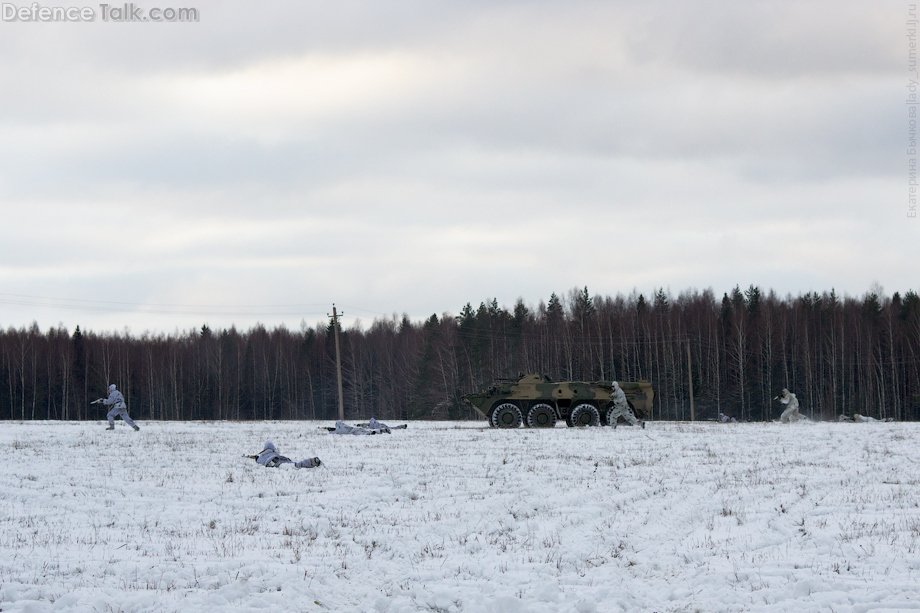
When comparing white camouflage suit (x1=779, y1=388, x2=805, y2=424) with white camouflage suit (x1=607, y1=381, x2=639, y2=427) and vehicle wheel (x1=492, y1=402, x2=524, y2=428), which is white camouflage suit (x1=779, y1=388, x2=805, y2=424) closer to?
white camouflage suit (x1=607, y1=381, x2=639, y2=427)

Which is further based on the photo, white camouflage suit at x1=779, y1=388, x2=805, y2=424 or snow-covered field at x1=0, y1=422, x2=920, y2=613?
white camouflage suit at x1=779, y1=388, x2=805, y2=424

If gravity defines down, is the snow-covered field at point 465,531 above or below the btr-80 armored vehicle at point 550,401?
below

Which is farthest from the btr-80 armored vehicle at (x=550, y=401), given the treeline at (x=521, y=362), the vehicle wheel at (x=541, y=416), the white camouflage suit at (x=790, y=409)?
the treeline at (x=521, y=362)

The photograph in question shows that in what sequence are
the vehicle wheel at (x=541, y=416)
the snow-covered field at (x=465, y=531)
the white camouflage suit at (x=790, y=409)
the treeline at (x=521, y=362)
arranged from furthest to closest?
the treeline at (x=521, y=362) → the white camouflage suit at (x=790, y=409) → the vehicle wheel at (x=541, y=416) → the snow-covered field at (x=465, y=531)

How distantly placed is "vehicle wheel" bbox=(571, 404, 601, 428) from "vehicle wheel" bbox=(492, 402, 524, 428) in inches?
82.3

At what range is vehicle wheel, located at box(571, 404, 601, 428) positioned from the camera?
101ft

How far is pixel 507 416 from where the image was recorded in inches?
1238

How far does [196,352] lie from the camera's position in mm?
92750

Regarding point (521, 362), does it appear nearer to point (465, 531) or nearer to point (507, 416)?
point (507, 416)

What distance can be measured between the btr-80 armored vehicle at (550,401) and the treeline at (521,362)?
1462 inches

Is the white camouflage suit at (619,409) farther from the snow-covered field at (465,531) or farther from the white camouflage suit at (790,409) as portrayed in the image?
the snow-covered field at (465,531)

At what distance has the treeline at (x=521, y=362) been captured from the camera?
68.6 meters

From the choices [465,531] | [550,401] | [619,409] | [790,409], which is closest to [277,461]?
[465,531]

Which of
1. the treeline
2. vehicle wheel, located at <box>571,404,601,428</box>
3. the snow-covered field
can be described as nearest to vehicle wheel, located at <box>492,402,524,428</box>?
vehicle wheel, located at <box>571,404,601,428</box>
